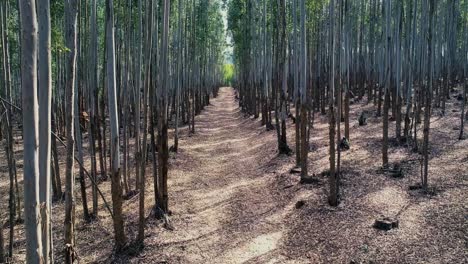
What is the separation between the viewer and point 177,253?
658 cm

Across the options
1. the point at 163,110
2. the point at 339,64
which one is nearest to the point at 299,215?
the point at 339,64

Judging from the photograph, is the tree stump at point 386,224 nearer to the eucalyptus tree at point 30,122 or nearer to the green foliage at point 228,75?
the eucalyptus tree at point 30,122

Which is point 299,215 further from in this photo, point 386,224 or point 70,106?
point 70,106

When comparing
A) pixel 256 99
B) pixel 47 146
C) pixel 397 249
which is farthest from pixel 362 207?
pixel 256 99

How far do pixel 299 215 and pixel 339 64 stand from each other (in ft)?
9.43

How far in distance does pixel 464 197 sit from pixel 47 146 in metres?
7.01

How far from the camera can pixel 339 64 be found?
7316 millimetres

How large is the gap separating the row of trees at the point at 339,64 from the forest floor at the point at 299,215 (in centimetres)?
56

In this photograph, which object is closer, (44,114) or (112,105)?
→ (44,114)

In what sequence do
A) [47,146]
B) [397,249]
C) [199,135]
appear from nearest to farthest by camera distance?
1. [47,146]
2. [397,249]
3. [199,135]

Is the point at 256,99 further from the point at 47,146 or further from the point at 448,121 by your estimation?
the point at 47,146

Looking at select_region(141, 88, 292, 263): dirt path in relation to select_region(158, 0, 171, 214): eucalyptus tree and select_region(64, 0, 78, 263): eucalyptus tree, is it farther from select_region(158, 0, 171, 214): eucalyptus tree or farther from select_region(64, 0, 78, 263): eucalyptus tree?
select_region(64, 0, 78, 263): eucalyptus tree

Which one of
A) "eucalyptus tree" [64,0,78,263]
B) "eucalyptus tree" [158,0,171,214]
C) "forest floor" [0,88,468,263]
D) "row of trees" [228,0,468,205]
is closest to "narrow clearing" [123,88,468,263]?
"forest floor" [0,88,468,263]

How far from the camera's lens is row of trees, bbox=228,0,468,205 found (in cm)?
808
